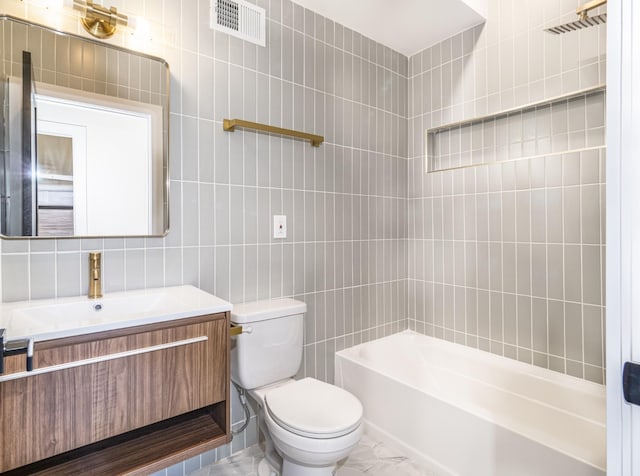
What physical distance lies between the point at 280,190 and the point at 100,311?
1022mm

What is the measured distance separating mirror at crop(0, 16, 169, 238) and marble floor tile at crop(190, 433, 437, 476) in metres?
1.15

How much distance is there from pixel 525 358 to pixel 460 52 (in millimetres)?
1907

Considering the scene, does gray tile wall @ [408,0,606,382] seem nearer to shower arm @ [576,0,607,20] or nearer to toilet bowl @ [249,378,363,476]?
shower arm @ [576,0,607,20]

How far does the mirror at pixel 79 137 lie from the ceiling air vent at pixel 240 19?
386mm

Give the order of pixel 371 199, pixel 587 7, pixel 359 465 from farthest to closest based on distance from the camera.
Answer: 1. pixel 371 199
2. pixel 359 465
3. pixel 587 7

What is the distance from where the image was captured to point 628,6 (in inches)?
23.7

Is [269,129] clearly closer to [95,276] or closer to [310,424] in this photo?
[95,276]

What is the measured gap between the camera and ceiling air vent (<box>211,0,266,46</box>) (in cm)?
173

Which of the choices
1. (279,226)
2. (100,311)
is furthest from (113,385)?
(279,226)

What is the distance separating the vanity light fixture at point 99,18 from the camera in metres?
1.38

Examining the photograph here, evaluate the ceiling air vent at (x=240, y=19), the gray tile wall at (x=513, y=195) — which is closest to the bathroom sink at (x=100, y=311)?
the ceiling air vent at (x=240, y=19)

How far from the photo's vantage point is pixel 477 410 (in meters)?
1.58

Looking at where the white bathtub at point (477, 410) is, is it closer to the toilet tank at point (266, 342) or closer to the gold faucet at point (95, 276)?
the toilet tank at point (266, 342)

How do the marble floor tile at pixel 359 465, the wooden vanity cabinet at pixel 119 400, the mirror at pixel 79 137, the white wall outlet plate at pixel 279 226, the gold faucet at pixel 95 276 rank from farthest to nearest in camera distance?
the white wall outlet plate at pixel 279 226, the marble floor tile at pixel 359 465, the gold faucet at pixel 95 276, the mirror at pixel 79 137, the wooden vanity cabinet at pixel 119 400
